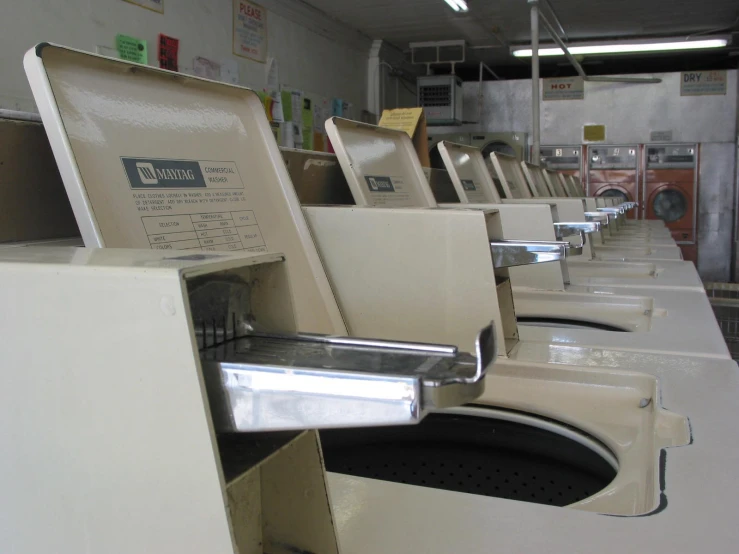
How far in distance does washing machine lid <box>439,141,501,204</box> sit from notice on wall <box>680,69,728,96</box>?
551 cm

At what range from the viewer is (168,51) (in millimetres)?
4000

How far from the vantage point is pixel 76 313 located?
0.50 m

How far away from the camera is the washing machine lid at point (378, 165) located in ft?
5.26

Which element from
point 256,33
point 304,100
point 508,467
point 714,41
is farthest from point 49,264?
point 714,41

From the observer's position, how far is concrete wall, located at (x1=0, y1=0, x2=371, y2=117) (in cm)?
309

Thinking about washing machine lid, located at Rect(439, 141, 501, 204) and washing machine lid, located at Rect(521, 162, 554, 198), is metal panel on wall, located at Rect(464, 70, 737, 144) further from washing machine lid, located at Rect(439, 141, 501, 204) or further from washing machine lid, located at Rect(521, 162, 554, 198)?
washing machine lid, located at Rect(439, 141, 501, 204)

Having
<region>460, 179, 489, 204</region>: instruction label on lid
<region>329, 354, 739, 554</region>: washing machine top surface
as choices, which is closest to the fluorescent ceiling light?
<region>460, 179, 489, 204</region>: instruction label on lid

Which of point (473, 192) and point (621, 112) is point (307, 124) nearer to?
point (473, 192)

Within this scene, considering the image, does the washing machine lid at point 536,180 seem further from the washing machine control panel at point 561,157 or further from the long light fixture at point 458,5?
the washing machine control panel at point 561,157

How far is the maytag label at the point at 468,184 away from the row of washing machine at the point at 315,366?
0.87 m

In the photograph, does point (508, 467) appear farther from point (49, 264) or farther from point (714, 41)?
point (714, 41)

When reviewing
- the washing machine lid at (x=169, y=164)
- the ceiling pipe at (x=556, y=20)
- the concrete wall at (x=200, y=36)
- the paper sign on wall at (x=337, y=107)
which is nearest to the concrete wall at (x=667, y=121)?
the ceiling pipe at (x=556, y=20)

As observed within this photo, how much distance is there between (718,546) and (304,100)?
532cm

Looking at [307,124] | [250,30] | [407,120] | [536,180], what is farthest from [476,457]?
[307,124]
